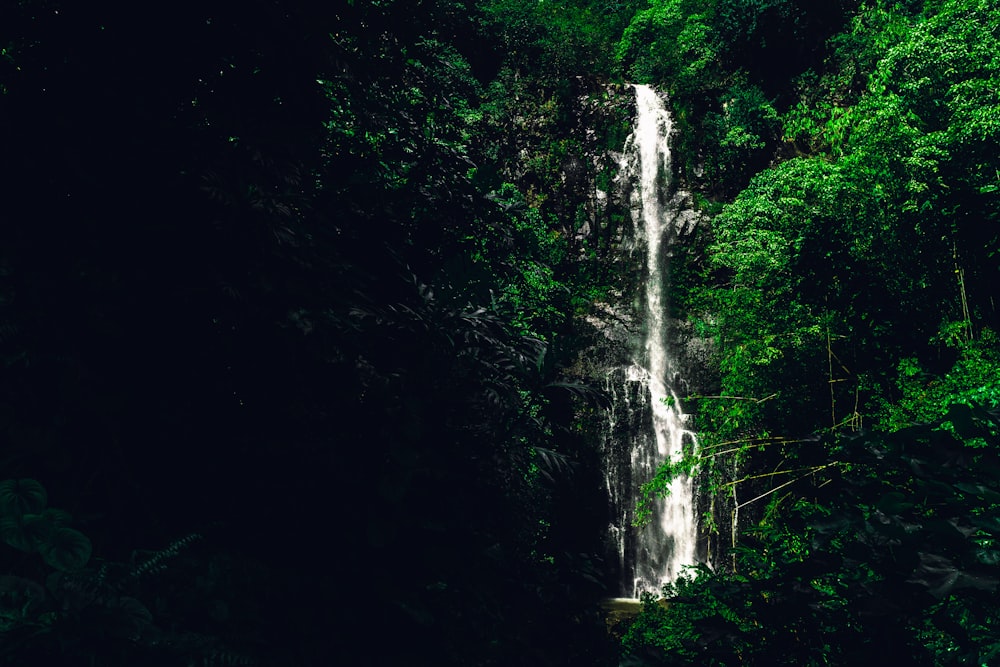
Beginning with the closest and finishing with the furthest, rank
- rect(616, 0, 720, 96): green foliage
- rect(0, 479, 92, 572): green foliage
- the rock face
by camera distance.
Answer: rect(0, 479, 92, 572): green foliage, the rock face, rect(616, 0, 720, 96): green foliage

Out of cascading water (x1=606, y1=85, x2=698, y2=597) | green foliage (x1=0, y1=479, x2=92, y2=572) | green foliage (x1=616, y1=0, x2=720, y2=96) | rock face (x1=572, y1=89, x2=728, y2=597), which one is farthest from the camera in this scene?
green foliage (x1=616, y1=0, x2=720, y2=96)

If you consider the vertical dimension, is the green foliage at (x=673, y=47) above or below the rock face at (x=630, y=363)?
above

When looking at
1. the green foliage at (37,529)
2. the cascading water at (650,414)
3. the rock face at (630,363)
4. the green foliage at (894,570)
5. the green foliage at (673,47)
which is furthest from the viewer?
the green foliage at (673,47)

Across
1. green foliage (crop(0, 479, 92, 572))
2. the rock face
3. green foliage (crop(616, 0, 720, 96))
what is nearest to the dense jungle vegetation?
green foliage (crop(0, 479, 92, 572))

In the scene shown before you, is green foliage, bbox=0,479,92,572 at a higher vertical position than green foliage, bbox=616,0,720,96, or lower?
lower

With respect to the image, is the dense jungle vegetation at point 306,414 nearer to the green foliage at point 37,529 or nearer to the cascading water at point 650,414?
the green foliage at point 37,529

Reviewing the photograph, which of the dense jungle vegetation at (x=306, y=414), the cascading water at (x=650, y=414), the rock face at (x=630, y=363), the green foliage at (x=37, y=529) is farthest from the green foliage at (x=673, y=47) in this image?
the green foliage at (x=37, y=529)

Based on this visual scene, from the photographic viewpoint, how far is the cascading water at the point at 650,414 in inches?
623

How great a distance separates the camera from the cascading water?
15.8m

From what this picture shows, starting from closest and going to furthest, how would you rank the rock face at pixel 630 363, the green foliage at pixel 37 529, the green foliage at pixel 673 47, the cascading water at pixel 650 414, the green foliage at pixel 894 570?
1. the green foliage at pixel 894 570
2. the green foliage at pixel 37 529
3. the cascading water at pixel 650 414
4. the rock face at pixel 630 363
5. the green foliage at pixel 673 47

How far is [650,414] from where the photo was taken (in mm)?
16672

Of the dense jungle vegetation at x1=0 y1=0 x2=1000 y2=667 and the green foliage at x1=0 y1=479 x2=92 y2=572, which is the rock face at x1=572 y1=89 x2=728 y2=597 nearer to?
the dense jungle vegetation at x1=0 y1=0 x2=1000 y2=667

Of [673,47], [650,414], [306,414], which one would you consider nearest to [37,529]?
[306,414]

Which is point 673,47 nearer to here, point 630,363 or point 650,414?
point 630,363
